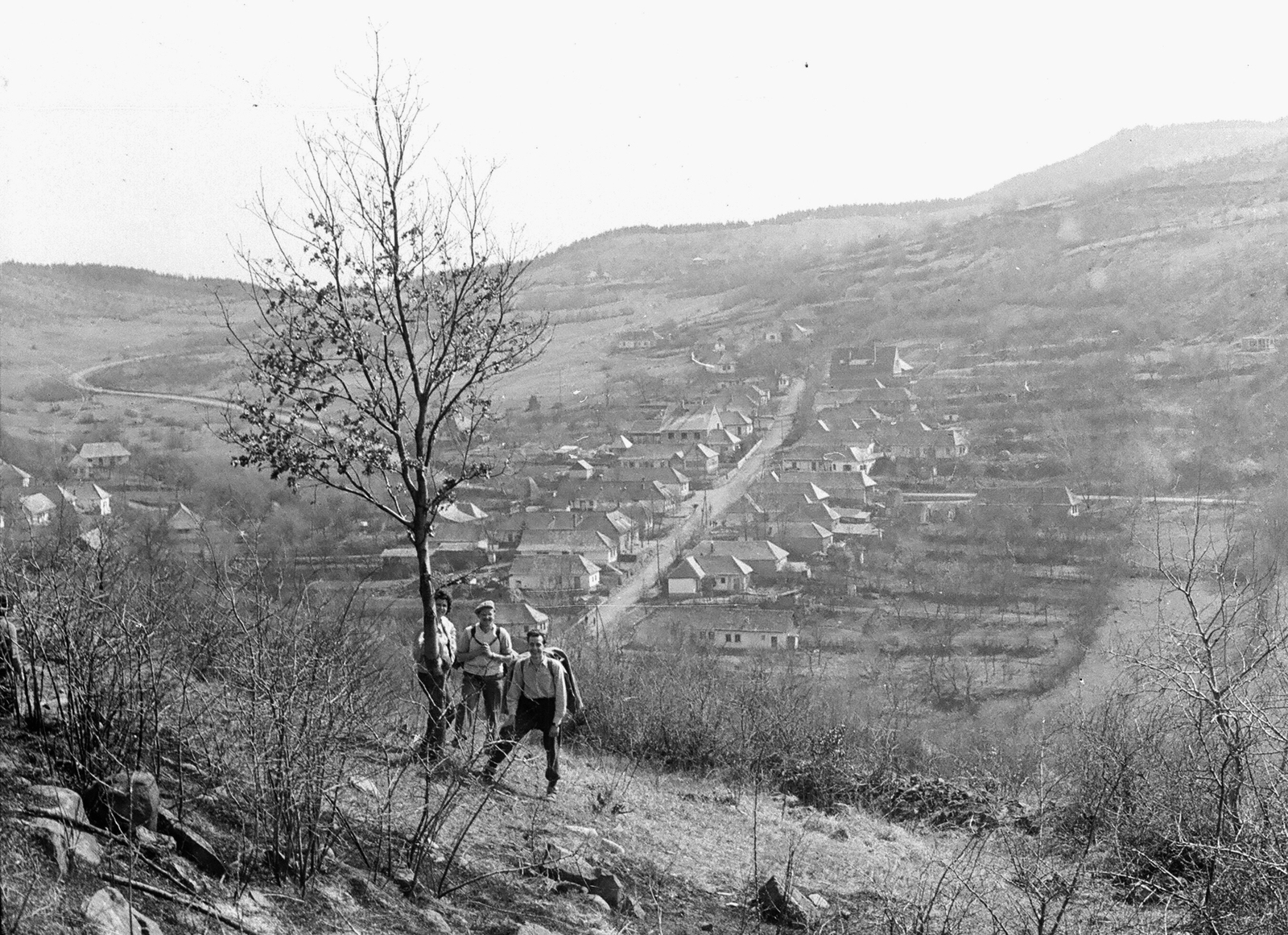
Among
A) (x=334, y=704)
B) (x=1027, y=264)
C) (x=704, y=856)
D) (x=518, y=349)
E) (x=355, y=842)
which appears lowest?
(x=704, y=856)

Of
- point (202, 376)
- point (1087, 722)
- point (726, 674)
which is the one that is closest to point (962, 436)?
point (726, 674)

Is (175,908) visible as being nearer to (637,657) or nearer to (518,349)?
(518,349)

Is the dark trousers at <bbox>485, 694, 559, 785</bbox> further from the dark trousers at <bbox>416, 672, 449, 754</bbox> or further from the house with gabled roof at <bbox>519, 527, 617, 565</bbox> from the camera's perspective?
the house with gabled roof at <bbox>519, 527, 617, 565</bbox>

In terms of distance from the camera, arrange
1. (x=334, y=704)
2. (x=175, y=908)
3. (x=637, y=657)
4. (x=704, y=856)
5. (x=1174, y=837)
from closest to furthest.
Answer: (x=175, y=908) → (x=334, y=704) → (x=704, y=856) → (x=1174, y=837) → (x=637, y=657)

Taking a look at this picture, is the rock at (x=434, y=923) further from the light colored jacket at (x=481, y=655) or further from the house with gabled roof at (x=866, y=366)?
the house with gabled roof at (x=866, y=366)

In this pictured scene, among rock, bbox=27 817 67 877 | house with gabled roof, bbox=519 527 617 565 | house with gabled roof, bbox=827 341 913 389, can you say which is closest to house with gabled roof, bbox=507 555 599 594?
house with gabled roof, bbox=519 527 617 565

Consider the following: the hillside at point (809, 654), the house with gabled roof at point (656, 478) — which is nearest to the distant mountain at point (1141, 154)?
the hillside at point (809, 654)
